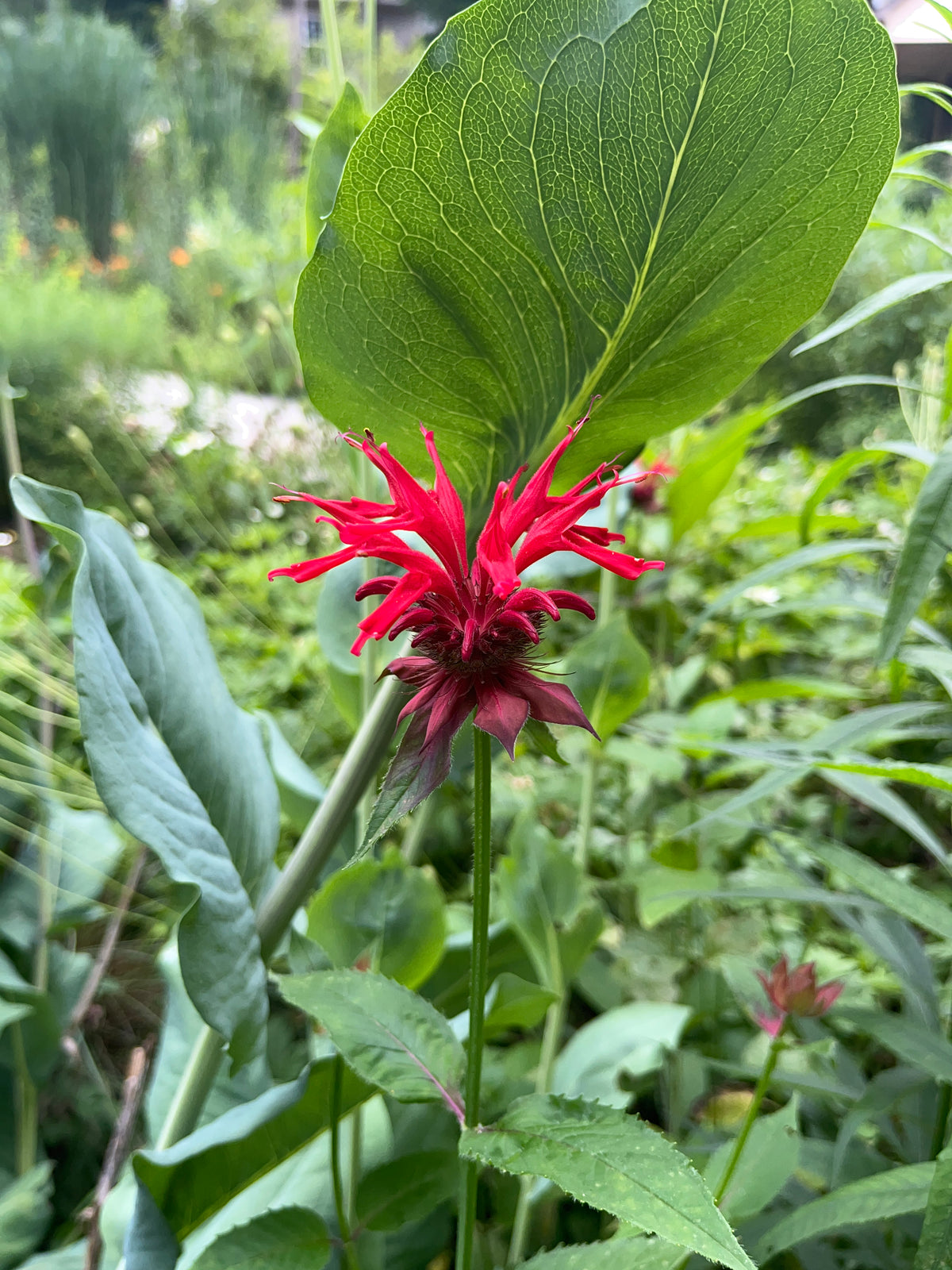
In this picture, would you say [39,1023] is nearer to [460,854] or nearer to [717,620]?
[460,854]

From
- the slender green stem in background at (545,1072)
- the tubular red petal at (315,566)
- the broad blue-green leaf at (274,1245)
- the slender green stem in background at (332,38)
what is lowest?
the slender green stem in background at (545,1072)

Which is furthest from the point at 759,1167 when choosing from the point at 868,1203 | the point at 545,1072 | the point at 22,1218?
the point at 22,1218

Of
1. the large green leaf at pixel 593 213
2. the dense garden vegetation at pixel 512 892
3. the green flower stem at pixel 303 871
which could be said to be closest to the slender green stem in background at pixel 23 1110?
the dense garden vegetation at pixel 512 892

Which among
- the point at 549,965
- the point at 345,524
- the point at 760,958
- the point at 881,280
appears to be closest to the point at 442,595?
the point at 345,524

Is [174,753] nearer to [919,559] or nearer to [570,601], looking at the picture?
[570,601]

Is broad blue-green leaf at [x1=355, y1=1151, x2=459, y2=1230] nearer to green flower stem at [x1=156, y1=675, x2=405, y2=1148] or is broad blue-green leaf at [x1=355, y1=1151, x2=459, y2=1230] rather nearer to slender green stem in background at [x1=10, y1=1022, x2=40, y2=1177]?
green flower stem at [x1=156, y1=675, x2=405, y2=1148]

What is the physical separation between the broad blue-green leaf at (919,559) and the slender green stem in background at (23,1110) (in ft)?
1.92

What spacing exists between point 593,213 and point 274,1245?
0.35 meters

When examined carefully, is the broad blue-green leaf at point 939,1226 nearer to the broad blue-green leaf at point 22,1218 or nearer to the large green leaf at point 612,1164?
the large green leaf at point 612,1164

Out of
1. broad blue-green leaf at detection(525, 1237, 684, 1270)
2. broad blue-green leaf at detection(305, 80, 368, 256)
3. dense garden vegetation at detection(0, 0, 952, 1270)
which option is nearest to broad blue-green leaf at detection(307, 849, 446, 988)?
dense garden vegetation at detection(0, 0, 952, 1270)

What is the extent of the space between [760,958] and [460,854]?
0.37 meters

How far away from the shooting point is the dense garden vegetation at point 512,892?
25 cm

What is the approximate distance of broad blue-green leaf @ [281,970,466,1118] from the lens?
235mm

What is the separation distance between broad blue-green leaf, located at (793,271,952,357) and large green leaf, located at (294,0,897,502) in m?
0.07
